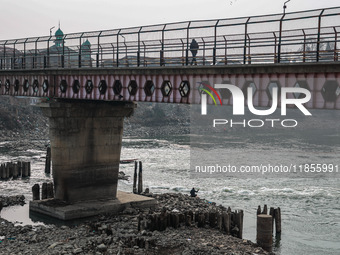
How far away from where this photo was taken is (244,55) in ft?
89.9

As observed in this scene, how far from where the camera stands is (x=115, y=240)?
30312mm

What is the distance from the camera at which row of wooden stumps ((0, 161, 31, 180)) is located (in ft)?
182

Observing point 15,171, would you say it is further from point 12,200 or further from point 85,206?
point 85,206

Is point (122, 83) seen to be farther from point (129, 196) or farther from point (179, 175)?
point (179, 175)

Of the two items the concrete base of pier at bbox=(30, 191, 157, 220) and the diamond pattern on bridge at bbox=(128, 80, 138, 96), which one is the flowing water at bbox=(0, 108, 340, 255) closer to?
the concrete base of pier at bbox=(30, 191, 157, 220)

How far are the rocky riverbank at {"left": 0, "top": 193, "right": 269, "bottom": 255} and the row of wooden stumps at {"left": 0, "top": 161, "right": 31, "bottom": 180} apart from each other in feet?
65.8

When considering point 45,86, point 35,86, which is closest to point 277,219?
point 45,86

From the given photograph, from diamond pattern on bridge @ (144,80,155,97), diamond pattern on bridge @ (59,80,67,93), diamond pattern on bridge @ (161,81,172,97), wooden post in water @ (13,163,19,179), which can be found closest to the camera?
diamond pattern on bridge @ (161,81,172,97)

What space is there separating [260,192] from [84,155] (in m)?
21.0

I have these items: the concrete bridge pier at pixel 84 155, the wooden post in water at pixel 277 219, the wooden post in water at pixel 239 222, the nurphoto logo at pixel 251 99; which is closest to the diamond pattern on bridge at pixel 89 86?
the concrete bridge pier at pixel 84 155

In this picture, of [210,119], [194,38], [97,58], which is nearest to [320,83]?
[194,38]

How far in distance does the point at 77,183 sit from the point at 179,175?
25618 mm

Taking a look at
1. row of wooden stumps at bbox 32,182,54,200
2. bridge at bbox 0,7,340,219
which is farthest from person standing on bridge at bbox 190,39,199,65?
row of wooden stumps at bbox 32,182,54,200

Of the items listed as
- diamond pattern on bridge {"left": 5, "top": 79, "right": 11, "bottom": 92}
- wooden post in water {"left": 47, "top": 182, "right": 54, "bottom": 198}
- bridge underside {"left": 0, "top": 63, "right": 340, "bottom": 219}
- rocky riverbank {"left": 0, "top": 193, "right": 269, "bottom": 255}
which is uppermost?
diamond pattern on bridge {"left": 5, "top": 79, "right": 11, "bottom": 92}
